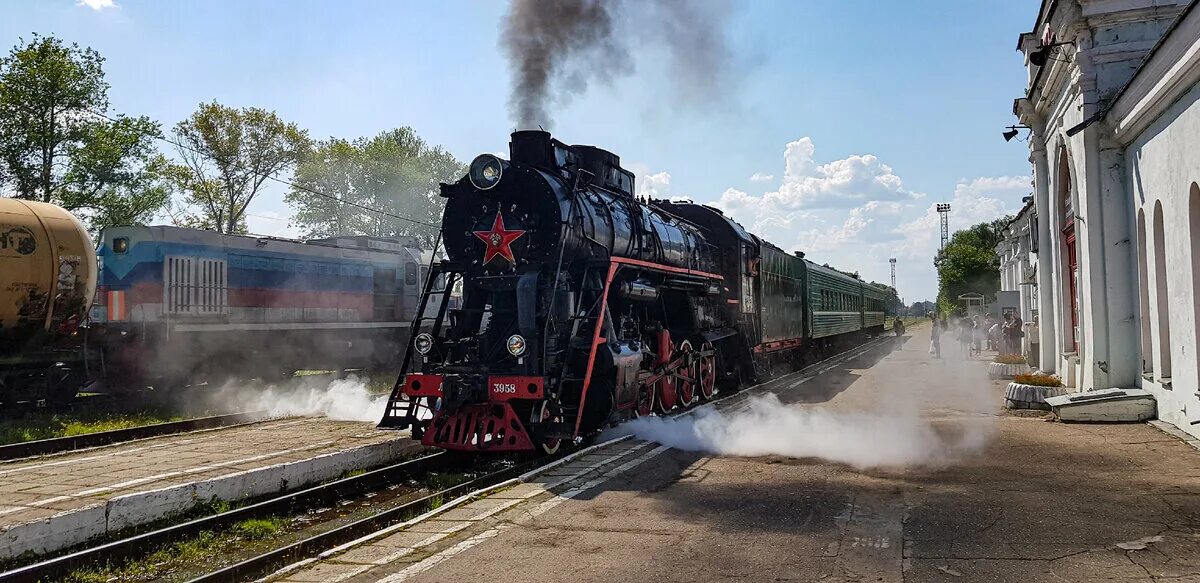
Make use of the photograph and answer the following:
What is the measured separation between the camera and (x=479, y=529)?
20.9 feet

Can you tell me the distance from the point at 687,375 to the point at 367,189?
166 ft

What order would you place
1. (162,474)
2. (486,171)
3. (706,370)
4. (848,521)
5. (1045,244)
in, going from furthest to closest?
(1045,244), (706,370), (486,171), (162,474), (848,521)

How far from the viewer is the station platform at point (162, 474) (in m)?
6.82

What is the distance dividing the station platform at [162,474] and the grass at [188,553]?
0.74m

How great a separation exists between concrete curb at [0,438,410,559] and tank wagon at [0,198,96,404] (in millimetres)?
7459

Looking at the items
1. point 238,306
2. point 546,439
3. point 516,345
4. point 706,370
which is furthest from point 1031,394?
point 238,306

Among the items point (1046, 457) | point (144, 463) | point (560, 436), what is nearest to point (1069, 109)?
point (1046, 457)

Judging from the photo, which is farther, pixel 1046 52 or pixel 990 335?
pixel 990 335

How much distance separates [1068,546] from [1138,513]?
1350 millimetres

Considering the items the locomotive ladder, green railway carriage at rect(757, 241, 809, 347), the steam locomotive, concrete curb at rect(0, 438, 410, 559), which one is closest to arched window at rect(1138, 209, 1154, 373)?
the steam locomotive

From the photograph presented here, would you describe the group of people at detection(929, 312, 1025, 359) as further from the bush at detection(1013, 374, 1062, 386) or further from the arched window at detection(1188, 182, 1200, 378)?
the arched window at detection(1188, 182, 1200, 378)

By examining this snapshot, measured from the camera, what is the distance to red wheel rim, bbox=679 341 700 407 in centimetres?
1346

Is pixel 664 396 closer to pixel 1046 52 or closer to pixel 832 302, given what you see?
pixel 1046 52

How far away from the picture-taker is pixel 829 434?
1083 cm
